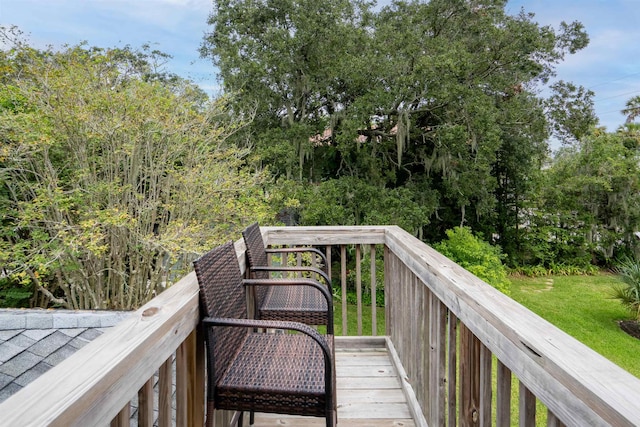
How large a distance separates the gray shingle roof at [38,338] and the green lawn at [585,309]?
6.69 metres

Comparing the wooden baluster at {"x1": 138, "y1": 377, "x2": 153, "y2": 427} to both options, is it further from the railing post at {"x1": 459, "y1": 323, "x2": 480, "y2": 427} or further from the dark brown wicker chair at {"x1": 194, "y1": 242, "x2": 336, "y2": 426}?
the railing post at {"x1": 459, "y1": 323, "x2": 480, "y2": 427}

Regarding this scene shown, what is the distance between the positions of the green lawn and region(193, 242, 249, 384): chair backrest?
6.22m

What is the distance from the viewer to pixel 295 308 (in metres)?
2.10

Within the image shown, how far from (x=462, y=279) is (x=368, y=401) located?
116 centimetres

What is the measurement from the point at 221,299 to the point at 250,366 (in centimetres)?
28

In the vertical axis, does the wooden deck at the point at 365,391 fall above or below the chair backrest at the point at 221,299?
below

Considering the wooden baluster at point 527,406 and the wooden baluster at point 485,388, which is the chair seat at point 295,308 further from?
the wooden baluster at point 527,406

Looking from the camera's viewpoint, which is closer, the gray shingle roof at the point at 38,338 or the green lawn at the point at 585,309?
the gray shingle roof at the point at 38,338

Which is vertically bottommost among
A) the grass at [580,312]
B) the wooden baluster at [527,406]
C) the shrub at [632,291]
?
the grass at [580,312]

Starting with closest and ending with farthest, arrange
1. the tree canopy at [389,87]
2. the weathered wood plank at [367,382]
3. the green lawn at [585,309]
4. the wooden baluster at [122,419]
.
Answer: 1. the wooden baluster at [122,419]
2. the weathered wood plank at [367,382]
3. the green lawn at [585,309]
4. the tree canopy at [389,87]

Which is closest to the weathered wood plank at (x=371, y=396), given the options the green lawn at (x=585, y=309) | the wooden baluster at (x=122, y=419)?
the wooden baluster at (x=122, y=419)

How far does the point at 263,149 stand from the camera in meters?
6.90

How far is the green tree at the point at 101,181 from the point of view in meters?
3.46

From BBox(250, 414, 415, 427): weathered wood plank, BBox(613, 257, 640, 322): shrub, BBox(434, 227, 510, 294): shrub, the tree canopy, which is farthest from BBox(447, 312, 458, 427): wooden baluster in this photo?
BBox(613, 257, 640, 322): shrub
